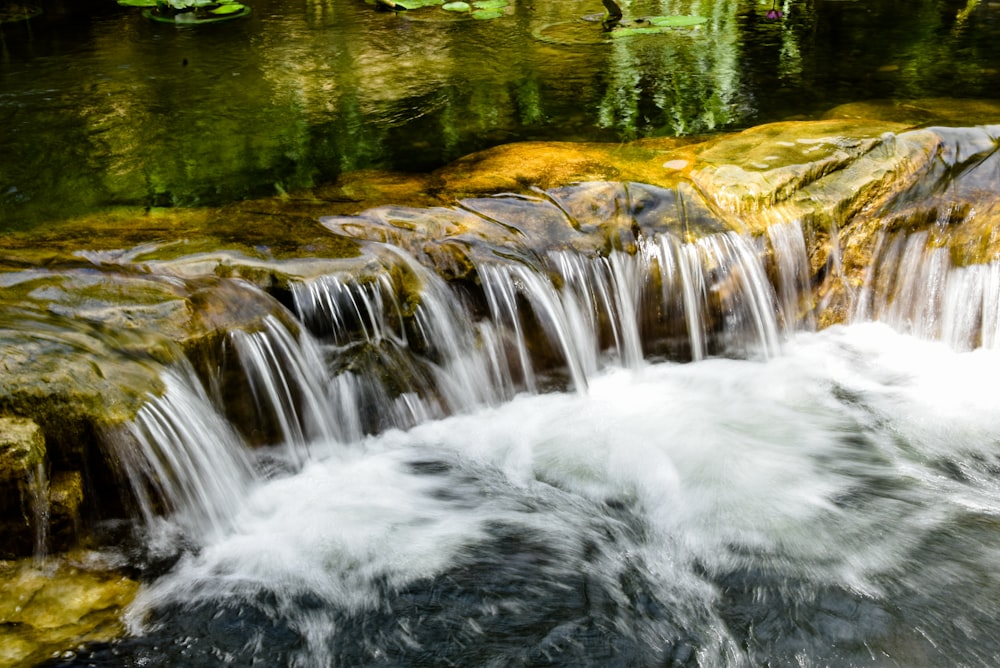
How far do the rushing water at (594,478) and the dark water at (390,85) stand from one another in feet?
6.19

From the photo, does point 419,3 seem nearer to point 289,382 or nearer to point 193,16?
point 193,16

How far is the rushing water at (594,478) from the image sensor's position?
3260 mm

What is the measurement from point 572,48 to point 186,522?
23.3 ft

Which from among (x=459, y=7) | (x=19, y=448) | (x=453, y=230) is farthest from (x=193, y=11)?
(x=19, y=448)

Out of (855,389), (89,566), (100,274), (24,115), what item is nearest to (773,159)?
(855,389)

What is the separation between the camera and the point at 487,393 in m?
4.75

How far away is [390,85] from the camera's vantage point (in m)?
8.00

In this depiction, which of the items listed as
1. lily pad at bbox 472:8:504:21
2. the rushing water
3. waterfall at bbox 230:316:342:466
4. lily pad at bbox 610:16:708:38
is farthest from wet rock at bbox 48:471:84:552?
lily pad at bbox 472:8:504:21

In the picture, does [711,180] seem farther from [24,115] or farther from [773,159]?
[24,115]

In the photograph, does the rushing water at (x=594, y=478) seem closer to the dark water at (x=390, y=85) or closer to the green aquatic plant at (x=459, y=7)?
the dark water at (x=390, y=85)

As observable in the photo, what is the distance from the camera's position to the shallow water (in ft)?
10.5

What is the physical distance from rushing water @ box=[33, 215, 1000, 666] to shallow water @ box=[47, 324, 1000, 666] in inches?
0.5

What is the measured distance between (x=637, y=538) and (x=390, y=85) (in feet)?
18.5

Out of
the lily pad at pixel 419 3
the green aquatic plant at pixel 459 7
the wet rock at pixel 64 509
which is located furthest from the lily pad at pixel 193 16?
the wet rock at pixel 64 509
